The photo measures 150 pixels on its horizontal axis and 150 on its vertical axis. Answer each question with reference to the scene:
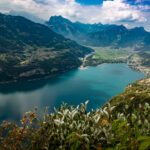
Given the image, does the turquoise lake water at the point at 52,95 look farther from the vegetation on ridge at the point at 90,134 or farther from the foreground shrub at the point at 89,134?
the foreground shrub at the point at 89,134

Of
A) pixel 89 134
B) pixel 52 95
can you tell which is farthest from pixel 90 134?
pixel 52 95

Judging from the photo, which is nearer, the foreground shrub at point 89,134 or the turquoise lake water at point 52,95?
the foreground shrub at point 89,134

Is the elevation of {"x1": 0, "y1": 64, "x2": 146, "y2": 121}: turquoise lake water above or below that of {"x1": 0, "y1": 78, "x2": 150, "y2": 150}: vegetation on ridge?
below

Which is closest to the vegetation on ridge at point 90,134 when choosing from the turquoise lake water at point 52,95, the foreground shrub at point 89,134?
the foreground shrub at point 89,134

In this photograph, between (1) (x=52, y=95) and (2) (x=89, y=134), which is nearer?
(2) (x=89, y=134)

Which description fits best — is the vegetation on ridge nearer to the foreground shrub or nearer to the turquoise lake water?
the foreground shrub

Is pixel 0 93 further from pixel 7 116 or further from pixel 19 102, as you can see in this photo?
pixel 7 116

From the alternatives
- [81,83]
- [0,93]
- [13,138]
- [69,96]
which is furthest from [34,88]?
[13,138]

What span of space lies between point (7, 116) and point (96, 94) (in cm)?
8797

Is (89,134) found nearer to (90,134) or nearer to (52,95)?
(90,134)

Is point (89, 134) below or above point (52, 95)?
above

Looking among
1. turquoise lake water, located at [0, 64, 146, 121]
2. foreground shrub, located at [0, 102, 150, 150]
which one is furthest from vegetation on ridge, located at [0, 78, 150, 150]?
turquoise lake water, located at [0, 64, 146, 121]

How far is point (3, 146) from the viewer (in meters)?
9.20

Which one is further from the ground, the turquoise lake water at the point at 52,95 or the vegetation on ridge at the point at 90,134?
the vegetation on ridge at the point at 90,134
